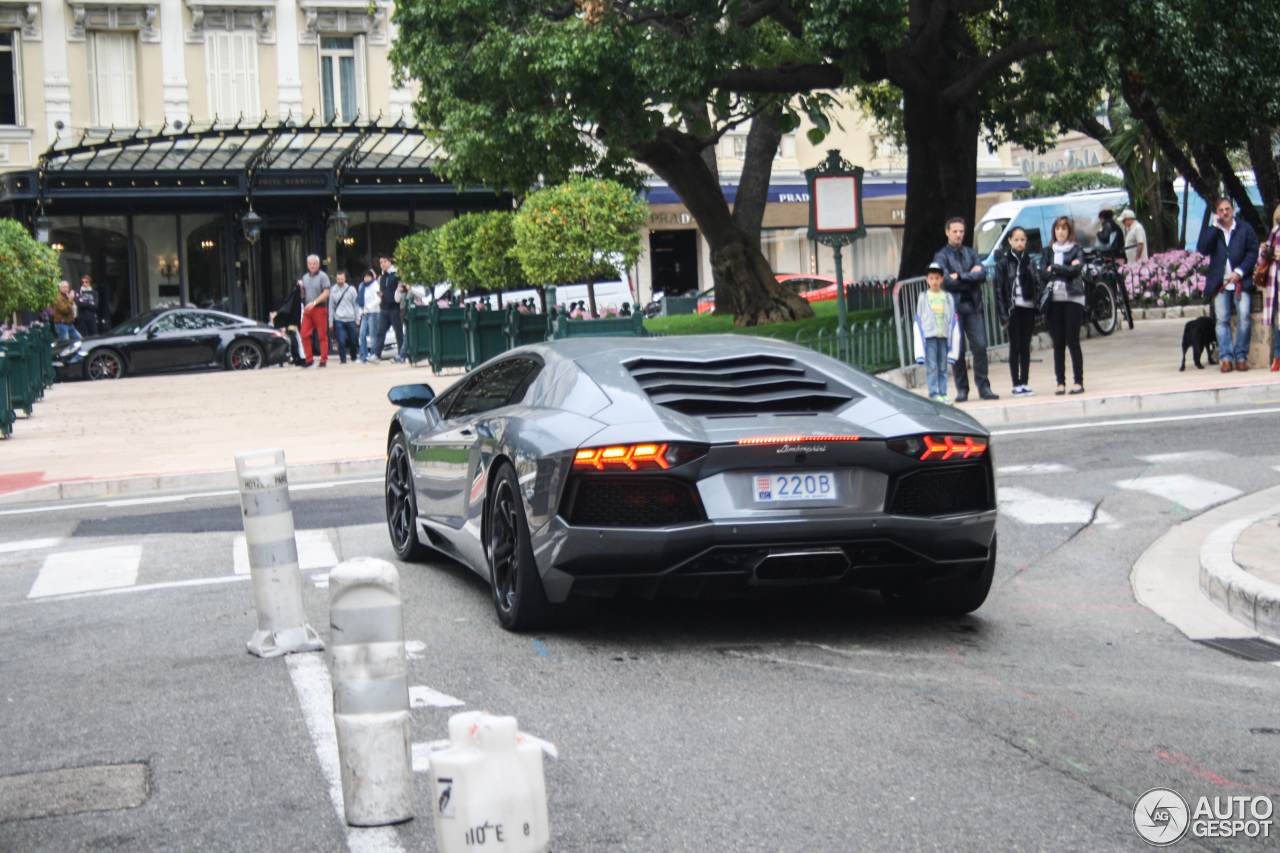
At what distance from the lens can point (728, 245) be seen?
2519cm

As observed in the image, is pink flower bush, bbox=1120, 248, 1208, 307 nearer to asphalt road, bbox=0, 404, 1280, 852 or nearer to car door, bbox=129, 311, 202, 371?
car door, bbox=129, 311, 202, 371

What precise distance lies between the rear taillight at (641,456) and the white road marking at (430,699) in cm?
103

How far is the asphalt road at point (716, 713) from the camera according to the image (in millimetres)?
4070

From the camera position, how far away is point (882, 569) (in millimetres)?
5984

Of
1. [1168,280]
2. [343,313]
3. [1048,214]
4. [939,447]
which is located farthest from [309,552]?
[1048,214]

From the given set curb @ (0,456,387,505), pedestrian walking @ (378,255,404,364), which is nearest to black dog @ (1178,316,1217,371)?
curb @ (0,456,387,505)

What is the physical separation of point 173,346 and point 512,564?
79.5 ft

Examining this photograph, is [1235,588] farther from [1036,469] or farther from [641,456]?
[1036,469]

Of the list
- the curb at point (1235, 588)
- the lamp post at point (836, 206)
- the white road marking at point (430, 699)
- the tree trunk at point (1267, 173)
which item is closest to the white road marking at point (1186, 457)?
the curb at point (1235, 588)

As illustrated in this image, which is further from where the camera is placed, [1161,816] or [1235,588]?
[1235,588]

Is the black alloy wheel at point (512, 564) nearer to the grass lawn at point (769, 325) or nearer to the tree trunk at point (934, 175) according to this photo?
the grass lawn at point (769, 325)

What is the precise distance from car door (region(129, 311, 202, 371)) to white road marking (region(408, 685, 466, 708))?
81.5 ft

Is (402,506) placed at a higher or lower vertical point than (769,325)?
lower

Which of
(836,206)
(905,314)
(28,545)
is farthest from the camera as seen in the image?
(836,206)
